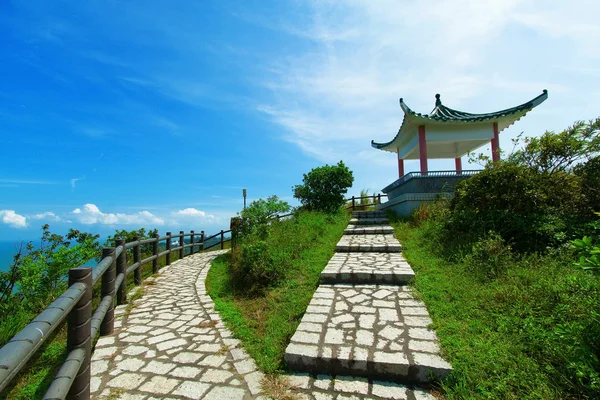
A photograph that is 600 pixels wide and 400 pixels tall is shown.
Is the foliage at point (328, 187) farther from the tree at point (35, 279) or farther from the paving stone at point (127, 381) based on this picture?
the paving stone at point (127, 381)

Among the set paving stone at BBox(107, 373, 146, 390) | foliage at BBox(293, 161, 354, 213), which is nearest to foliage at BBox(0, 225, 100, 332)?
paving stone at BBox(107, 373, 146, 390)

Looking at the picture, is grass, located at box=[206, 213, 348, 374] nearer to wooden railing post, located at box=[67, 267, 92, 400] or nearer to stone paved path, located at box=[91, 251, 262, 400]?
stone paved path, located at box=[91, 251, 262, 400]

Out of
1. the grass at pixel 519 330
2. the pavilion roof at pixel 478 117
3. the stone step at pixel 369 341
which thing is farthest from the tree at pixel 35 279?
the pavilion roof at pixel 478 117

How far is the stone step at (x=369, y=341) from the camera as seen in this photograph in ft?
7.59

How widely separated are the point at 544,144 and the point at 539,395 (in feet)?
18.8

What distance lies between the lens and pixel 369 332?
2.84 metres

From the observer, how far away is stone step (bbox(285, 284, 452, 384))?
91.1 inches

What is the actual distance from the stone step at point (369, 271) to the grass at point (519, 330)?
12.4 inches

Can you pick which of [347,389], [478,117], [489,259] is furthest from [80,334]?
[478,117]

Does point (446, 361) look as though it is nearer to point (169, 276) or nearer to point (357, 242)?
point (357, 242)

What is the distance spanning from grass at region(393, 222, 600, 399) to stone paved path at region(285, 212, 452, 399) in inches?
7.1

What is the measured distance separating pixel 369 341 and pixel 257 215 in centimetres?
620

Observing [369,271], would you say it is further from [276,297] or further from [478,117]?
[478,117]

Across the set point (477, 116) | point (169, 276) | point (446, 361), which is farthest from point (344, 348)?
point (477, 116)
